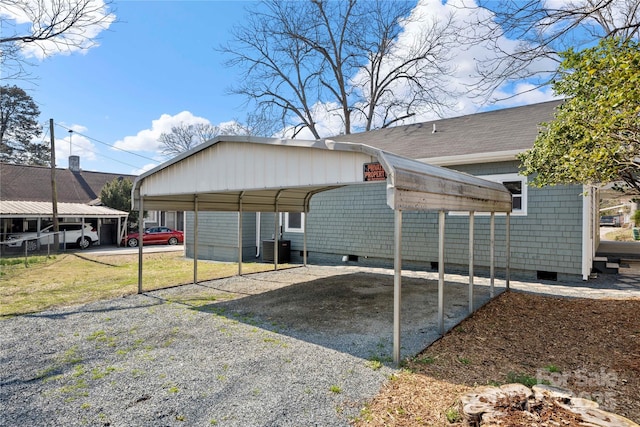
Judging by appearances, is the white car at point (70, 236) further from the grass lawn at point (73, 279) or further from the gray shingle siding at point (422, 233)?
the gray shingle siding at point (422, 233)

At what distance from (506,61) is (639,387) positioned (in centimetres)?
426

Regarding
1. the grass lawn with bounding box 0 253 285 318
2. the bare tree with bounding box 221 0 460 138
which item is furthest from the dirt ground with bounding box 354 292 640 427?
the bare tree with bounding box 221 0 460 138

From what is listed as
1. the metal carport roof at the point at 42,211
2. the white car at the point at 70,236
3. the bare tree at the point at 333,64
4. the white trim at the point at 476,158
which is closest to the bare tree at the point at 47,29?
the white trim at the point at 476,158

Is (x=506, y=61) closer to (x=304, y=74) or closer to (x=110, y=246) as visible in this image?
(x=304, y=74)

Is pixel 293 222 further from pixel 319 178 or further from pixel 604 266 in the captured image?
pixel 604 266

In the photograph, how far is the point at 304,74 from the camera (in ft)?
74.1

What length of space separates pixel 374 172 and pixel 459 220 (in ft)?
21.2

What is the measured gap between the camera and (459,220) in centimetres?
959

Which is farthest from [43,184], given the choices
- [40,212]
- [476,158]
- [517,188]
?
[517,188]

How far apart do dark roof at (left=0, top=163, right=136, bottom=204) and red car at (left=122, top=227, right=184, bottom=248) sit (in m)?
7.07

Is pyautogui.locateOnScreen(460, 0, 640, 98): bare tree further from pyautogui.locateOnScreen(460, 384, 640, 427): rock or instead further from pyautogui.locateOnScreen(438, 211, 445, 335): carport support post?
pyautogui.locateOnScreen(460, 384, 640, 427): rock

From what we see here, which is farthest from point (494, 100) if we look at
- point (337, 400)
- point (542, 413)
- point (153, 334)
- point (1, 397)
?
point (1, 397)

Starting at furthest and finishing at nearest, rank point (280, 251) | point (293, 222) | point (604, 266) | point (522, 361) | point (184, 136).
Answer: point (184, 136), point (293, 222), point (280, 251), point (604, 266), point (522, 361)

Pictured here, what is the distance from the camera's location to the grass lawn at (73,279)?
6.96 metres
